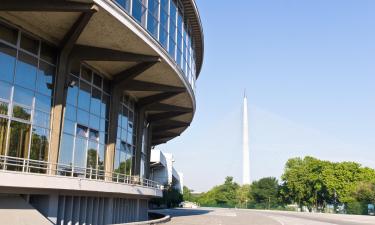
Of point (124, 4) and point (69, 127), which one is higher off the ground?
point (124, 4)

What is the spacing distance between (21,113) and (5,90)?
132cm

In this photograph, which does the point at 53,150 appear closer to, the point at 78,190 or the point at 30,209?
the point at 78,190

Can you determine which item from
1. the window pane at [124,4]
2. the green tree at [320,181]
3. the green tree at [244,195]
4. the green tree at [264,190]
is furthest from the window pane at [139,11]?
the green tree at [244,195]

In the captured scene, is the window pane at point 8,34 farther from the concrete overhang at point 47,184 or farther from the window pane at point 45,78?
the concrete overhang at point 47,184

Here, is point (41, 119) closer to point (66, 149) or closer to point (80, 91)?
point (66, 149)

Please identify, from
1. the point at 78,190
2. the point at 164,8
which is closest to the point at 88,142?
the point at 78,190

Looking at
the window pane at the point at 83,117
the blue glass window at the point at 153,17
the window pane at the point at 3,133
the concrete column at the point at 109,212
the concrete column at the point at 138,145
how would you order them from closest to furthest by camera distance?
1. the window pane at the point at 3,133
2. the blue glass window at the point at 153,17
3. the window pane at the point at 83,117
4. the concrete column at the point at 109,212
5. the concrete column at the point at 138,145

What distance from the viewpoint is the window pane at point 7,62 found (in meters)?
17.6

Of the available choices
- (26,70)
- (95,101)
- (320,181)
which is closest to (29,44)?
(26,70)

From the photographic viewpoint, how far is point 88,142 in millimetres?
23625

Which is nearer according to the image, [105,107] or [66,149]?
[66,149]

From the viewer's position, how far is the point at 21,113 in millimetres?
18703

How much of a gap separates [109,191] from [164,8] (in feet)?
35.0

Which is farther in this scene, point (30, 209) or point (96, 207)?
point (96, 207)
